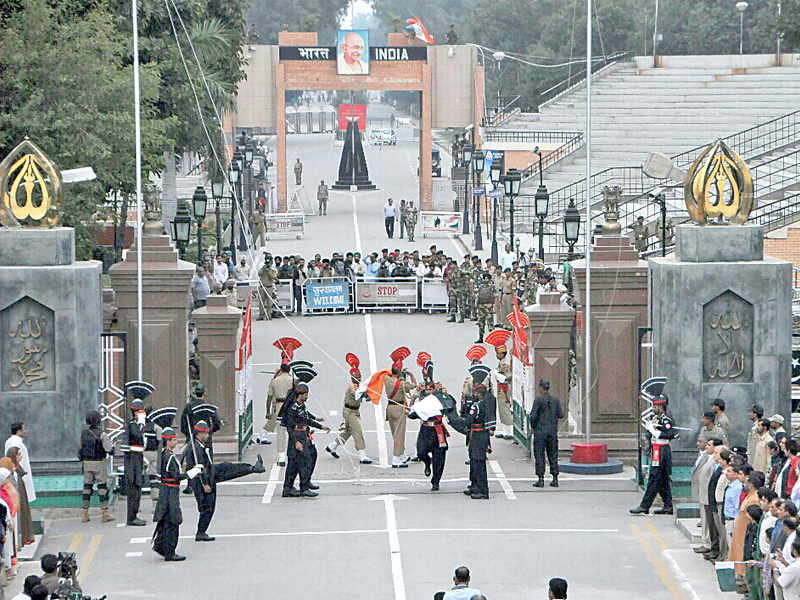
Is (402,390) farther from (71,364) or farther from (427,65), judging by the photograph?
(427,65)

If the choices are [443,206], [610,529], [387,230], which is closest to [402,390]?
[610,529]

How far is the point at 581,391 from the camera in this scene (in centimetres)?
2169

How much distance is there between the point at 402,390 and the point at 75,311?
5.10m

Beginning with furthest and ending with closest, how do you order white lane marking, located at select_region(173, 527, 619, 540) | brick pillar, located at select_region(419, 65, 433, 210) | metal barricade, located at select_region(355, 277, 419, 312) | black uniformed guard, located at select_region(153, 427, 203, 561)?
brick pillar, located at select_region(419, 65, 433, 210)
metal barricade, located at select_region(355, 277, 419, 312)
white lane marking, located at select_region(173, 527, 619, 540)
black uniformed guard, located at select_region(153, 427, 203, 561)

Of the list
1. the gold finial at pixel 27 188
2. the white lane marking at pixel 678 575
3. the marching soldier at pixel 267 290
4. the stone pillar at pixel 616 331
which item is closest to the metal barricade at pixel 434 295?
the marching soldier at pixel 267 290

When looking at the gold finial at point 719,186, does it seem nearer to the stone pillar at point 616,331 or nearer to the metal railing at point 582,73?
the stone pillar at point 616,331

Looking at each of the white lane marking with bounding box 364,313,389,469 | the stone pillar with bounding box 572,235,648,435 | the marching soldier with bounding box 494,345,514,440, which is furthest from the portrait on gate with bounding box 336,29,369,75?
the stone pillar with bounding box 572,235,648,435

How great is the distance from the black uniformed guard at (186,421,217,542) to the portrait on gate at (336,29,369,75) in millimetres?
46682

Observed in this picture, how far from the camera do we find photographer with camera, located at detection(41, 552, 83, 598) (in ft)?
39.8

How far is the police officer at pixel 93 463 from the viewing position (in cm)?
1844

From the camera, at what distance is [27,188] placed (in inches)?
744

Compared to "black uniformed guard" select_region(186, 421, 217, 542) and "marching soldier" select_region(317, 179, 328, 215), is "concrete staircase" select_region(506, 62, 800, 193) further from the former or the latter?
"black uniformed guard" select_region(186, 421, 217, 542)

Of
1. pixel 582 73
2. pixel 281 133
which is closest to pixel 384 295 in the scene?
pixel 281 133

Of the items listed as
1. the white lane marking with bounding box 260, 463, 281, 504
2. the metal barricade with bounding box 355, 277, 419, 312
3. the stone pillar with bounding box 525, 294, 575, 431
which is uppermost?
the metal barricade with bounding box 355, 277, 419, 312
